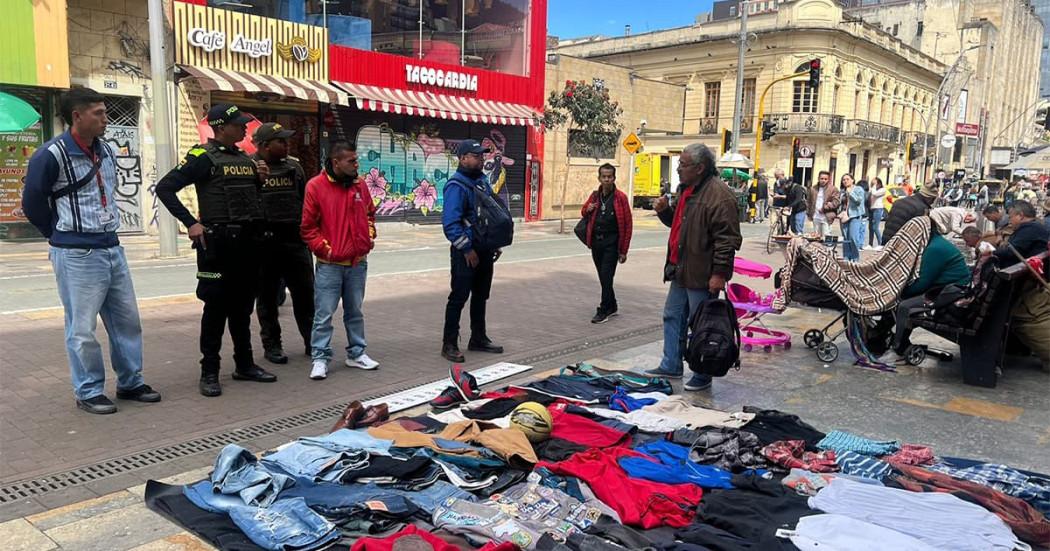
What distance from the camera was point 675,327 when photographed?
21.6 feet

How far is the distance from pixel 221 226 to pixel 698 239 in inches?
145

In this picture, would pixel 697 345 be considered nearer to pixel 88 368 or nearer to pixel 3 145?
pixel 88 368

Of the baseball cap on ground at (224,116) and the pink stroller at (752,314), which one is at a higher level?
the baseball cap on ground at (224,116)

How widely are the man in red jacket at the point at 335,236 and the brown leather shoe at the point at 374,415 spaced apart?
1356mm

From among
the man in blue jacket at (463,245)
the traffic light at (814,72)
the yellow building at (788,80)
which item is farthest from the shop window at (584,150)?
the man in blue jacket at (463,245)

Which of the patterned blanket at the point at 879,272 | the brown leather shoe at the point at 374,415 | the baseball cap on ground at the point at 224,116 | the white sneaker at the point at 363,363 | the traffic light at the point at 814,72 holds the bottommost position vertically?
the white sneaker at the point at 363,363

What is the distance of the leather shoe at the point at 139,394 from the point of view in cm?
552

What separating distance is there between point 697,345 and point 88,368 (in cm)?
439

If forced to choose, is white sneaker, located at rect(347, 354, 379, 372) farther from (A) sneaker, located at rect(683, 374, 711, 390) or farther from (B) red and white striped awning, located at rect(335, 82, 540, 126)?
(B) red and white striped awning, located at rect(335, 82, 540, 126)

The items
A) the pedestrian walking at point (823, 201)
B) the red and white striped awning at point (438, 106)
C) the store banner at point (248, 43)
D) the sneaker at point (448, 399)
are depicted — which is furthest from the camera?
the red and white striped awning at point (438, 106)

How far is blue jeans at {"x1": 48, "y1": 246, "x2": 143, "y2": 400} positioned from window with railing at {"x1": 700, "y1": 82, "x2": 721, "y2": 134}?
45.4 metres

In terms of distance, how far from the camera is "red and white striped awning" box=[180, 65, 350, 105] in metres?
16.5

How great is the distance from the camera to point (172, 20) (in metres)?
16.5

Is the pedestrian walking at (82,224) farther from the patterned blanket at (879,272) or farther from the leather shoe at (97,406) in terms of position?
the patterned blanket at (879,272)
